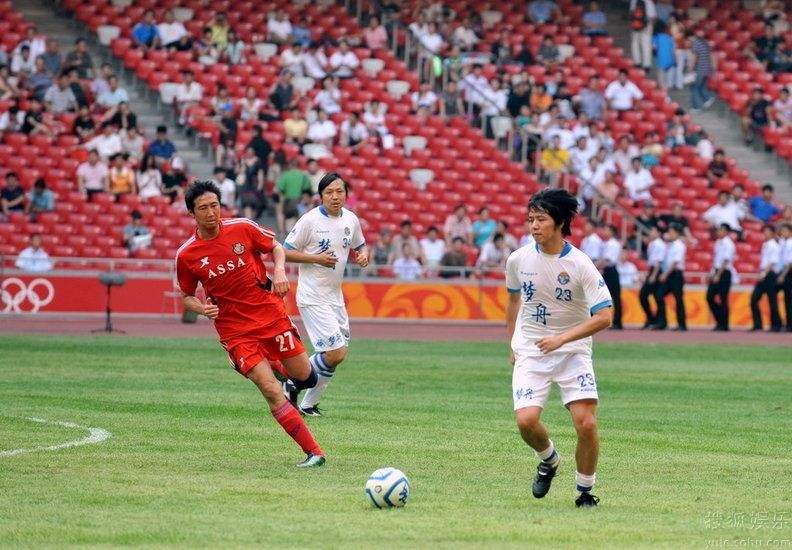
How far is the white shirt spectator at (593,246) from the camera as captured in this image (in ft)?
106

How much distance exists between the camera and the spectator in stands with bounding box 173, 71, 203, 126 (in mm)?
35312

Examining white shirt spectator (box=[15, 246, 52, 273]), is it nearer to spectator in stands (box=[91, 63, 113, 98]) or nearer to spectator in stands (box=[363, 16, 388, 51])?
spectator in stands (box=[91, 63, 113, 98])

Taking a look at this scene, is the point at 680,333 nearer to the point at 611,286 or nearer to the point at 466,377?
the point at 611,286

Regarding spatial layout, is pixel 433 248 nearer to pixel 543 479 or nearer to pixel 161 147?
pixel 161 147

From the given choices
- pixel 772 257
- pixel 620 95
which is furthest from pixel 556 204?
pixel 620 95

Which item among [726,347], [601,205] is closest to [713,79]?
[601,205]

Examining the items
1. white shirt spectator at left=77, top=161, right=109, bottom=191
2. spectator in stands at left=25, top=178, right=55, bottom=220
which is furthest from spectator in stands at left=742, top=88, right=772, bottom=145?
spectator in stands at left=25, top=178, right=55, bottom=220

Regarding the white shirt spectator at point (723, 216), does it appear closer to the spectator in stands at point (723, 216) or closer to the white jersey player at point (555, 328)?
the spectator in stands at point (723, 216)

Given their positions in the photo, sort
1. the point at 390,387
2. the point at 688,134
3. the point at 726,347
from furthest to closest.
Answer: the point at 688,134
the point at 726,347
the point at 390,387

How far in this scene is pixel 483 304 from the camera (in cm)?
3275

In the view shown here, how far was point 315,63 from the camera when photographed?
3744cm

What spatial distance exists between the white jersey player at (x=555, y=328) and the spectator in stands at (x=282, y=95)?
25.8 meters

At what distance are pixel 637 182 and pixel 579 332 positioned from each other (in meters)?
27.4

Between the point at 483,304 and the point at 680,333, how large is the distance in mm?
4039
